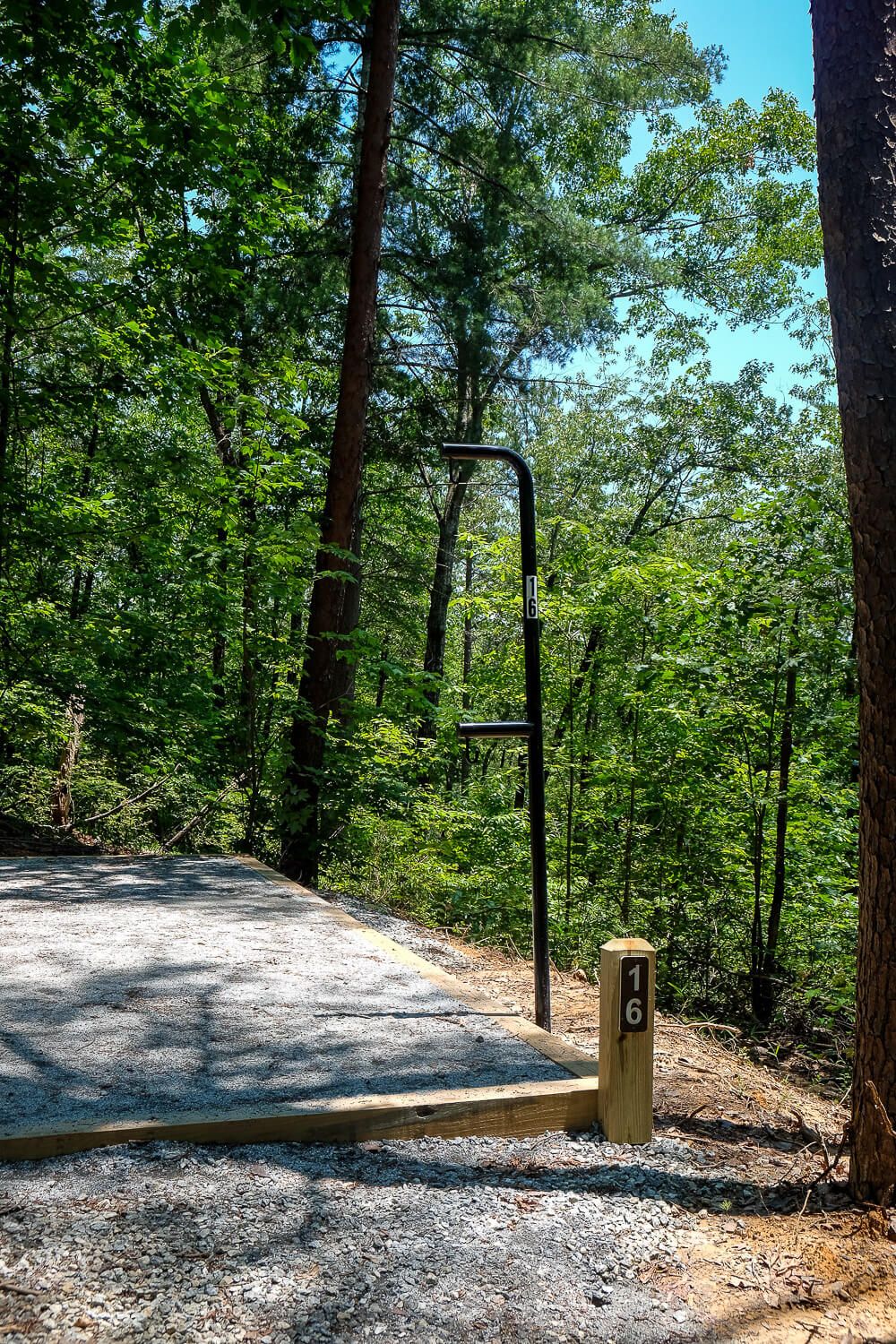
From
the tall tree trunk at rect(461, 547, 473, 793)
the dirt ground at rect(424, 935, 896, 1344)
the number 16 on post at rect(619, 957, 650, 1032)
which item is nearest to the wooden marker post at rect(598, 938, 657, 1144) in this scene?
the number 16 on post at rect(619, 957, 650, 1032)

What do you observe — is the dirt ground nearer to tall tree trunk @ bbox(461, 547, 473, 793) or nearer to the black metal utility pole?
the black metal utility pole

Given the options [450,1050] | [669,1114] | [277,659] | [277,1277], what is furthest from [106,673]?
[277,1277]

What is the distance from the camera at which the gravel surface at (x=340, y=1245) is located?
1.81 metres

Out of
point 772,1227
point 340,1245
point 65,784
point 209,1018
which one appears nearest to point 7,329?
point 65,784

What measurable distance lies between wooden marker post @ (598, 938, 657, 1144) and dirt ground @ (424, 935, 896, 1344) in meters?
0.25

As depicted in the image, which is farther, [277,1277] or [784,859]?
[784,859]

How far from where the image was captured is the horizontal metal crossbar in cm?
354

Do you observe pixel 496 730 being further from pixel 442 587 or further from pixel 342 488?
pixel 442 587

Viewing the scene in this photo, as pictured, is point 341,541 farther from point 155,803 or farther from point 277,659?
point 155,803

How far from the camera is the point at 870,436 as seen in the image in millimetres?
2592

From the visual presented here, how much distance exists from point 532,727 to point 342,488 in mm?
5007

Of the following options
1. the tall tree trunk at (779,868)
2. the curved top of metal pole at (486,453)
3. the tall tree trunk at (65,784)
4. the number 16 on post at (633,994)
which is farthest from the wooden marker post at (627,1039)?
the tall tree trunk at (65,784)

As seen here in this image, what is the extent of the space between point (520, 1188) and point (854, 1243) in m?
0.79

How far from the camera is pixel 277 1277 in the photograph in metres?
1.92
